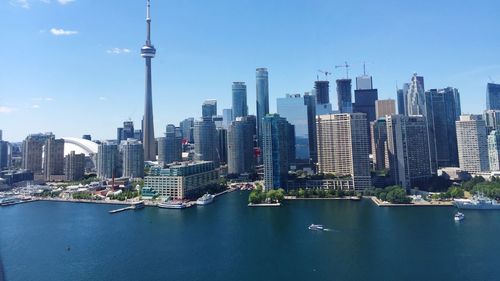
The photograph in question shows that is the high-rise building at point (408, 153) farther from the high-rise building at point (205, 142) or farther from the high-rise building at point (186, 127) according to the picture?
the high-rise building at point (186, 127)

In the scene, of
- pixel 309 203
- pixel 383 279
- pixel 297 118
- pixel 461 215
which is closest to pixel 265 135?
pixel 309 203

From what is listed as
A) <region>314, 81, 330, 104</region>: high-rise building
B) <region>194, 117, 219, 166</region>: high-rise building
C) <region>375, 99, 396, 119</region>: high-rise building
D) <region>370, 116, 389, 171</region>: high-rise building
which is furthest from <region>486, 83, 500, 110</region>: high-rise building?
<region>194, 117, 219, 166</region>: high-rise building

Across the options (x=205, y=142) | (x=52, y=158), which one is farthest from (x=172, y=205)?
(x=52, y=158)

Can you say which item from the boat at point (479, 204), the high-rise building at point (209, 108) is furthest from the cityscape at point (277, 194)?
the high-rise building at point (209, 108)

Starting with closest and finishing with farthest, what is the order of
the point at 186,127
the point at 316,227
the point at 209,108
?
1. the point at 316,227
2. the point at 209,108
3. the point at 186,127

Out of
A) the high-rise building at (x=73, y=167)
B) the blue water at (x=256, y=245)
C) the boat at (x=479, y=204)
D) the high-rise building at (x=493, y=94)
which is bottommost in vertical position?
the blue water at (x=256, y=245)

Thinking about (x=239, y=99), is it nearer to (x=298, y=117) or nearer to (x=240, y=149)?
(x=298, y=117)
